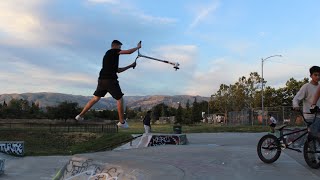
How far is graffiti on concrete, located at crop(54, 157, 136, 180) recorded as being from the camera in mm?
8242

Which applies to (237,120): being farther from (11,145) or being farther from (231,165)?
(231,165)

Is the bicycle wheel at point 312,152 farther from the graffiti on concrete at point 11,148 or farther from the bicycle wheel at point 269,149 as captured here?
the graffiti on concrete at point 11,148

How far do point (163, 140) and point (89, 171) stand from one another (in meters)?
15.4

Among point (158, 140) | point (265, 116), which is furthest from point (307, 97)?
point (265, 116)

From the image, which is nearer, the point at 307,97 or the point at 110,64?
the point at 307,97

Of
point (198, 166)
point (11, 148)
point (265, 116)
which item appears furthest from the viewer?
point (265, 116)

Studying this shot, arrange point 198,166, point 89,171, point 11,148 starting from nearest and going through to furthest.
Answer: point 198,166
point 89,171
point 11,148

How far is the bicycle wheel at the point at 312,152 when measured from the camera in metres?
8.66

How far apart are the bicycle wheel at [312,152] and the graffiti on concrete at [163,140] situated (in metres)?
15.3

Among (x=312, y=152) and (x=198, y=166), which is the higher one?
(x=312, y=152)

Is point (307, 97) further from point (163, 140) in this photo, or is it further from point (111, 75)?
point (163, 140)

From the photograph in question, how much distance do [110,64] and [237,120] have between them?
62035mm

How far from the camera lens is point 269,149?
936cm

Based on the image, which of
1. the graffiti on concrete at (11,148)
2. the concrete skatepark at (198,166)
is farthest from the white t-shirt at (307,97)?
the graffiti on concrete at (11,148)
